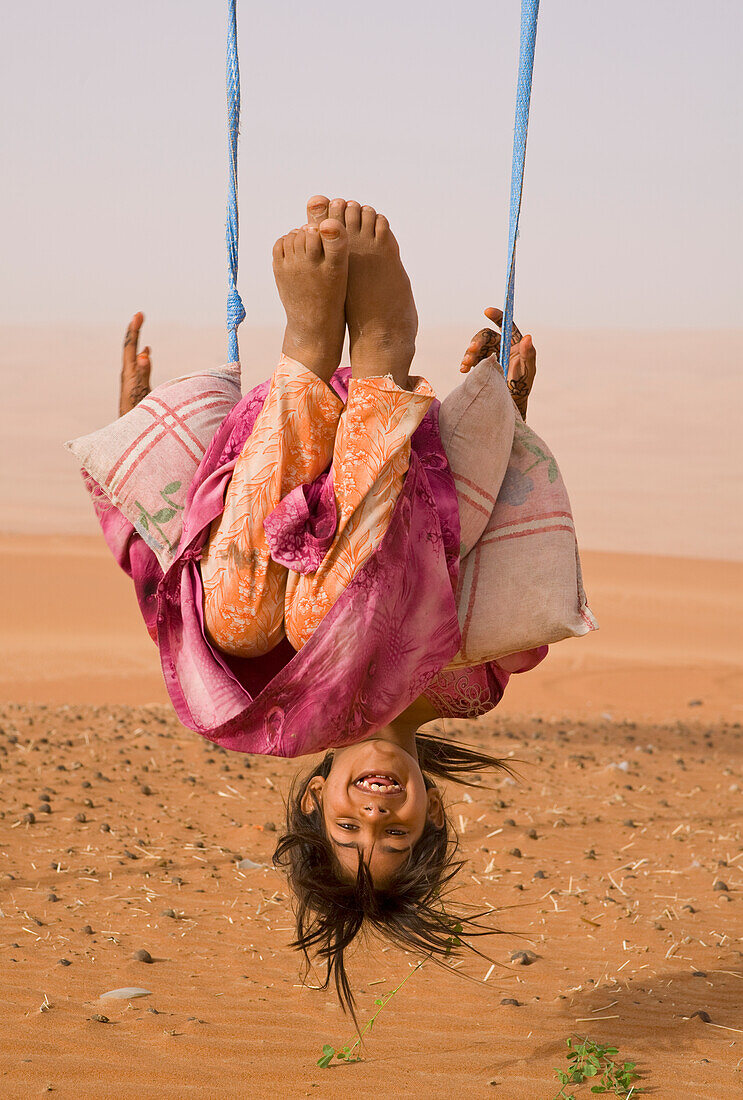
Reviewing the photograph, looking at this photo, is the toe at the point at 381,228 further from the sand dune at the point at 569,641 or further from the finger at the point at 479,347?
the sand dune at the point at 569,641

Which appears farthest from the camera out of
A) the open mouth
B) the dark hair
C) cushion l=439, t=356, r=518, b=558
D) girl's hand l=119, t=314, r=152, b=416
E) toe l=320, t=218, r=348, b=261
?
girl's hand l=119, t=314, r=152, b=416

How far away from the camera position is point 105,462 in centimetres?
307

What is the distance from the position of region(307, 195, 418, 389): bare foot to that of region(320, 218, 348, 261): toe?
62mm

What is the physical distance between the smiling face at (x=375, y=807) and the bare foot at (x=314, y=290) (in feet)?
3.53

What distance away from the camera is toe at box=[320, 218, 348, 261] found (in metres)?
2.60

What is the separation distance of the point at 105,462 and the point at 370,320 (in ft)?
2.82

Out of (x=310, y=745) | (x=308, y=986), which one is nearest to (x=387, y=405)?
(x=310, y=745)

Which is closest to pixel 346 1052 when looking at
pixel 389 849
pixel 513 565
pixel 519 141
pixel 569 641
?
pixel 389 849

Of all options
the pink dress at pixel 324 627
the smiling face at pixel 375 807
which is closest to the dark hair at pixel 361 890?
the smiling face at pixel 375 807

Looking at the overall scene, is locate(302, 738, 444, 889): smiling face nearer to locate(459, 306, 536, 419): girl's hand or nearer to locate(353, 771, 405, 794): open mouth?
locate(353, 771, 405, 794): open mouth

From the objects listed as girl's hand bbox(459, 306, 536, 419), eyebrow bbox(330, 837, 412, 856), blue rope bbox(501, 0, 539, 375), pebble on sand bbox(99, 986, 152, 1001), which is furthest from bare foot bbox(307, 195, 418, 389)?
pebble on sand bbox(99, 986, 152, 1001)

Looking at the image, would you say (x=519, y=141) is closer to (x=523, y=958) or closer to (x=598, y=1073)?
(x=598, y=1073)

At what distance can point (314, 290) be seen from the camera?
2.67m

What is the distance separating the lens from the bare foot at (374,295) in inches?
106
